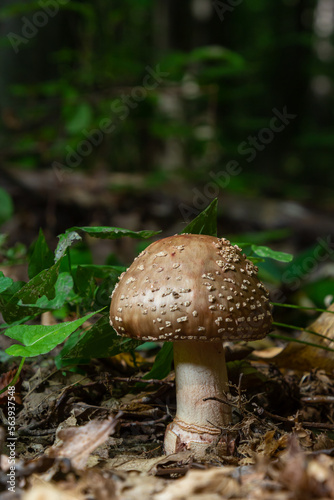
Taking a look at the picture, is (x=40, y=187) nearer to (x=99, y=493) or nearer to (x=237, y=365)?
(x=237, y=365)

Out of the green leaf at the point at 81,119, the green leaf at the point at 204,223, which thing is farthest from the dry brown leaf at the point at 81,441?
the green leaf at the point at 81,119

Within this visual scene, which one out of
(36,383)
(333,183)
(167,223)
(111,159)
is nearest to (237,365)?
(36,383)

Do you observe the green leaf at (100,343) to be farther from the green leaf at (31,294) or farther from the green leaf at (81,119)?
the green leaf at (81,119)

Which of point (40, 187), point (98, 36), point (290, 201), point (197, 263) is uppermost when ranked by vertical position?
point (98, 36)

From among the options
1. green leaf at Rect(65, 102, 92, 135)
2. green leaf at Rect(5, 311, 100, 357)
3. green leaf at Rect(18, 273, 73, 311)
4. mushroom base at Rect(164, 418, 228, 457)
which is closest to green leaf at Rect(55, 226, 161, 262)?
green leaf at Rect(18, 273, 73, 311)

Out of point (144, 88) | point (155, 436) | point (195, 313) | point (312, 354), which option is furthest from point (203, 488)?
point (144, 88)

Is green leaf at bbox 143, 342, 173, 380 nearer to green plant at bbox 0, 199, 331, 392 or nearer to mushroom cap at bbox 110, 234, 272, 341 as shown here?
green plant at bbox 0, 199, 331, 392

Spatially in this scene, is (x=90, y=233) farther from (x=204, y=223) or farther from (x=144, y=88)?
(x=144, y=88)

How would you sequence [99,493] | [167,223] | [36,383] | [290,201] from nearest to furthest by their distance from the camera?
[99,493], [36,383], [167,223], [290,201]
